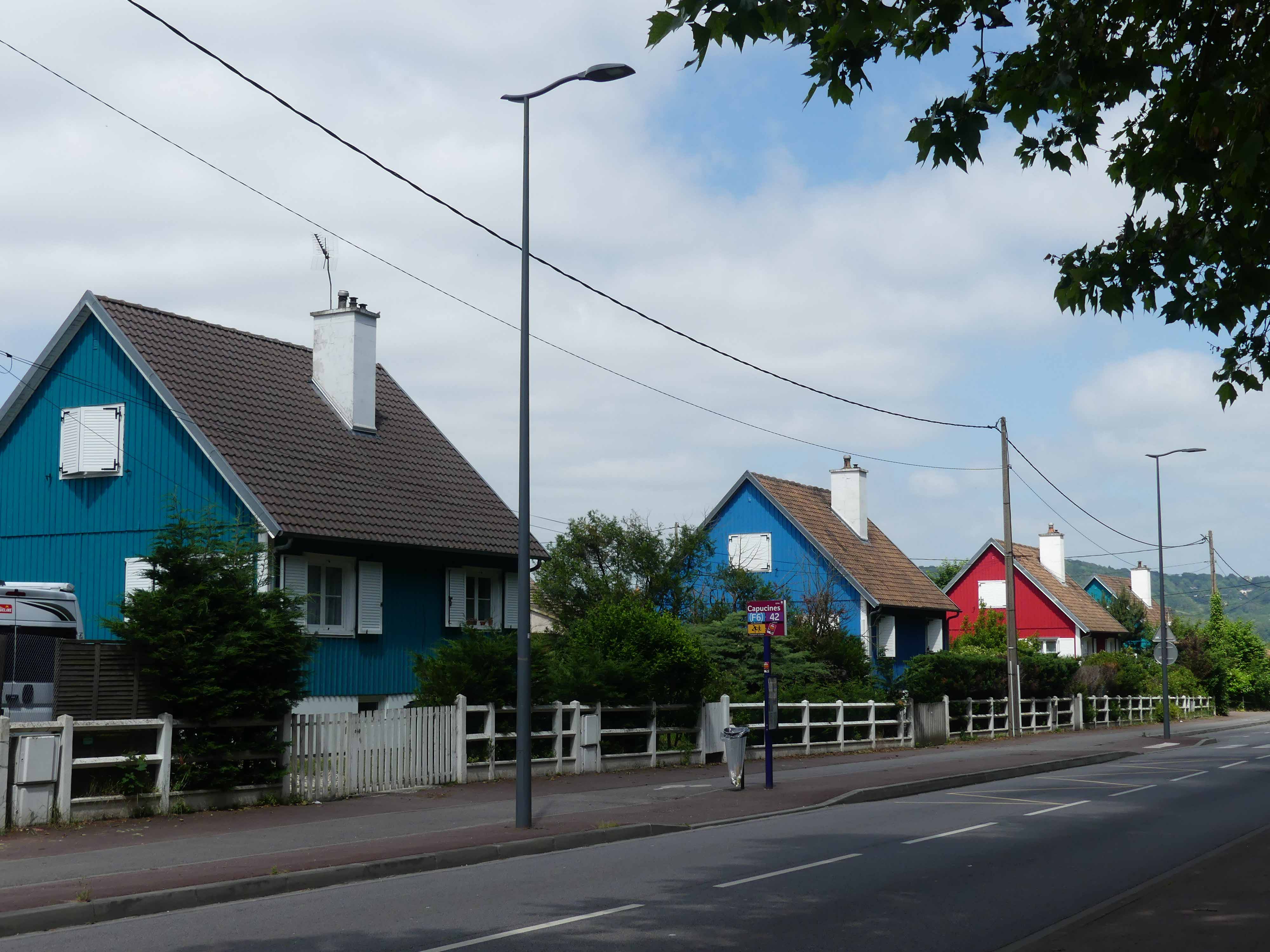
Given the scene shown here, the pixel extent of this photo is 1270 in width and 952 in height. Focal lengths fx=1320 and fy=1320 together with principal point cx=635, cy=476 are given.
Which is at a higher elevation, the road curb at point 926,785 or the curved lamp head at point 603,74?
the curved lamp head at point 603,74

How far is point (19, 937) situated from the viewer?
902cm

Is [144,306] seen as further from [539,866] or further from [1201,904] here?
[1201,904]

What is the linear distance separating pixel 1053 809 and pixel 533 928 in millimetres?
10972

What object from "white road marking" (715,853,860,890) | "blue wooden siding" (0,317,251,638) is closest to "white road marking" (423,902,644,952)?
"white road marking" (715,853,860,890)

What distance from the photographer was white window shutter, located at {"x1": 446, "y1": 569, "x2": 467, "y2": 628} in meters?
27.7

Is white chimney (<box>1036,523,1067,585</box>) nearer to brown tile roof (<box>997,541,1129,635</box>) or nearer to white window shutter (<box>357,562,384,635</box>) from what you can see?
brown tile roof (<box>997,541,1129,635</box>)

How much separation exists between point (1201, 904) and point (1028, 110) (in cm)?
570

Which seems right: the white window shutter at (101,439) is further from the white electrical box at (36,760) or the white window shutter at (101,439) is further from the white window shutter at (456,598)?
the white electrical box at (36,760)

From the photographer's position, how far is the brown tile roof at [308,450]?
24.6 m

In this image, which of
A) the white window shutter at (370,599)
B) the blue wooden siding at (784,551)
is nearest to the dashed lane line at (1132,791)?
the white window shutter at (370,599)

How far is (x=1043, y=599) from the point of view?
214ft

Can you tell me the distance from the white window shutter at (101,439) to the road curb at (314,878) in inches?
600

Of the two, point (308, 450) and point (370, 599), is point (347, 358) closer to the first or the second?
point (308, 450)

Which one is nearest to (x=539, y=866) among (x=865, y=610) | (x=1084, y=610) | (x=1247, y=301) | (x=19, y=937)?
(x=19, y=937)
